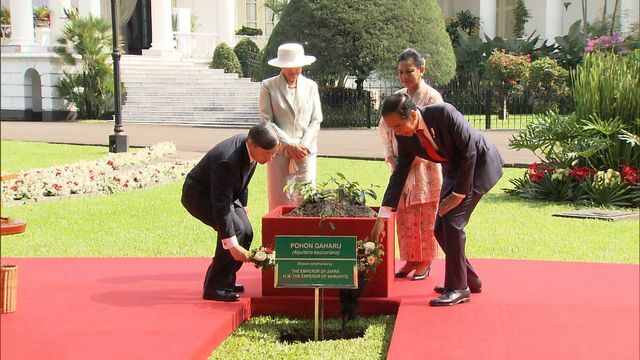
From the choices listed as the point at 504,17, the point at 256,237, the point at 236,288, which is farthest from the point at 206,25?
the point at 236,288

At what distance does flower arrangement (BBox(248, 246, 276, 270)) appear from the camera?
5.14 meters

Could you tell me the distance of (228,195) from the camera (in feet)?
17.2

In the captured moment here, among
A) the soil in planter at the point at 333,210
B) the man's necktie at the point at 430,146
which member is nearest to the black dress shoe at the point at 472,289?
the soil in planter at the point at 333,210

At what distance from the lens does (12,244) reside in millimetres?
8344

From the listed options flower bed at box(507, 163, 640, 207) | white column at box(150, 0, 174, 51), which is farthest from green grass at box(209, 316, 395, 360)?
white column at box(150, 0, 174, 51)

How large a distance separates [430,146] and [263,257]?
1.15 meters

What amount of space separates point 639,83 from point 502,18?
38784 millimetres

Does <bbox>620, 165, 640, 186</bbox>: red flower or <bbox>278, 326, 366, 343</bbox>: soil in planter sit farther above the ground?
<bbox>620, 165, 640, 186</bbox>: red flower

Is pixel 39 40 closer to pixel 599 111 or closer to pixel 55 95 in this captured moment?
pixel 55 95

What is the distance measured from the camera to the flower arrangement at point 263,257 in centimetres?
514

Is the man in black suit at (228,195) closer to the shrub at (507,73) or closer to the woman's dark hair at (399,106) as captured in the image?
the woman's dark hair at (399,106)

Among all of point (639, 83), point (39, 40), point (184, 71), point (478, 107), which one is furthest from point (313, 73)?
point (639, 83)

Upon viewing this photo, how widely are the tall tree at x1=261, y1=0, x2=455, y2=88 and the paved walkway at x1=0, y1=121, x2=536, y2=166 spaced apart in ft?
7.57

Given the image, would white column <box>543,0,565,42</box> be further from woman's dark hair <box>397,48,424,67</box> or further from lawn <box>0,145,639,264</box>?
woman's dark hair <box>397,48,424,67</box>
